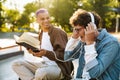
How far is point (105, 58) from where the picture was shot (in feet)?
14.0

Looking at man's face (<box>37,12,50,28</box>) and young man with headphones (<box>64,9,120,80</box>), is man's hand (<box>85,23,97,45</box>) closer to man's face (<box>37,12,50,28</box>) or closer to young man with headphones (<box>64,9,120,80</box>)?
young man with headphones (<box>64,9,120,80</box>)

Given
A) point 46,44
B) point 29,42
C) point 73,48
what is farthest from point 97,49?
point 46,44

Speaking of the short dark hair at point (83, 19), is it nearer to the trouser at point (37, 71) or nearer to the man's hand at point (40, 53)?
the man's hand at point (40, 53)

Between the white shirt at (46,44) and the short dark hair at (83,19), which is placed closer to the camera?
the short dark hair at (83,19)

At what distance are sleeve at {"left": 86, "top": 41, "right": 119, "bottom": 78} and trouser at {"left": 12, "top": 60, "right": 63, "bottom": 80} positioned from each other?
81.9 inches

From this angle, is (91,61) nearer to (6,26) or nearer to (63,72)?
(63,72)

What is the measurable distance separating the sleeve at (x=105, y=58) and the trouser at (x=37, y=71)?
2.08 m

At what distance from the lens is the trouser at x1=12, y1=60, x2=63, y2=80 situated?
630cm

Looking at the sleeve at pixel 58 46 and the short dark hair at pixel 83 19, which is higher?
the short dark hair at pixel 83 19

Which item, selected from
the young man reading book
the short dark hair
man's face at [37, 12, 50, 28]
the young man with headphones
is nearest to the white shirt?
the young man reading book

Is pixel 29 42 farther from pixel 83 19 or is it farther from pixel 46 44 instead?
pixel 83 19

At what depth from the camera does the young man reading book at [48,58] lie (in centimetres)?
632

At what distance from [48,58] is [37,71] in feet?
0.85

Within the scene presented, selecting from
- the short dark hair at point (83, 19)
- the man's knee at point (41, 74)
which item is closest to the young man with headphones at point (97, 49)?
the short dark hair at point (83, 19)
